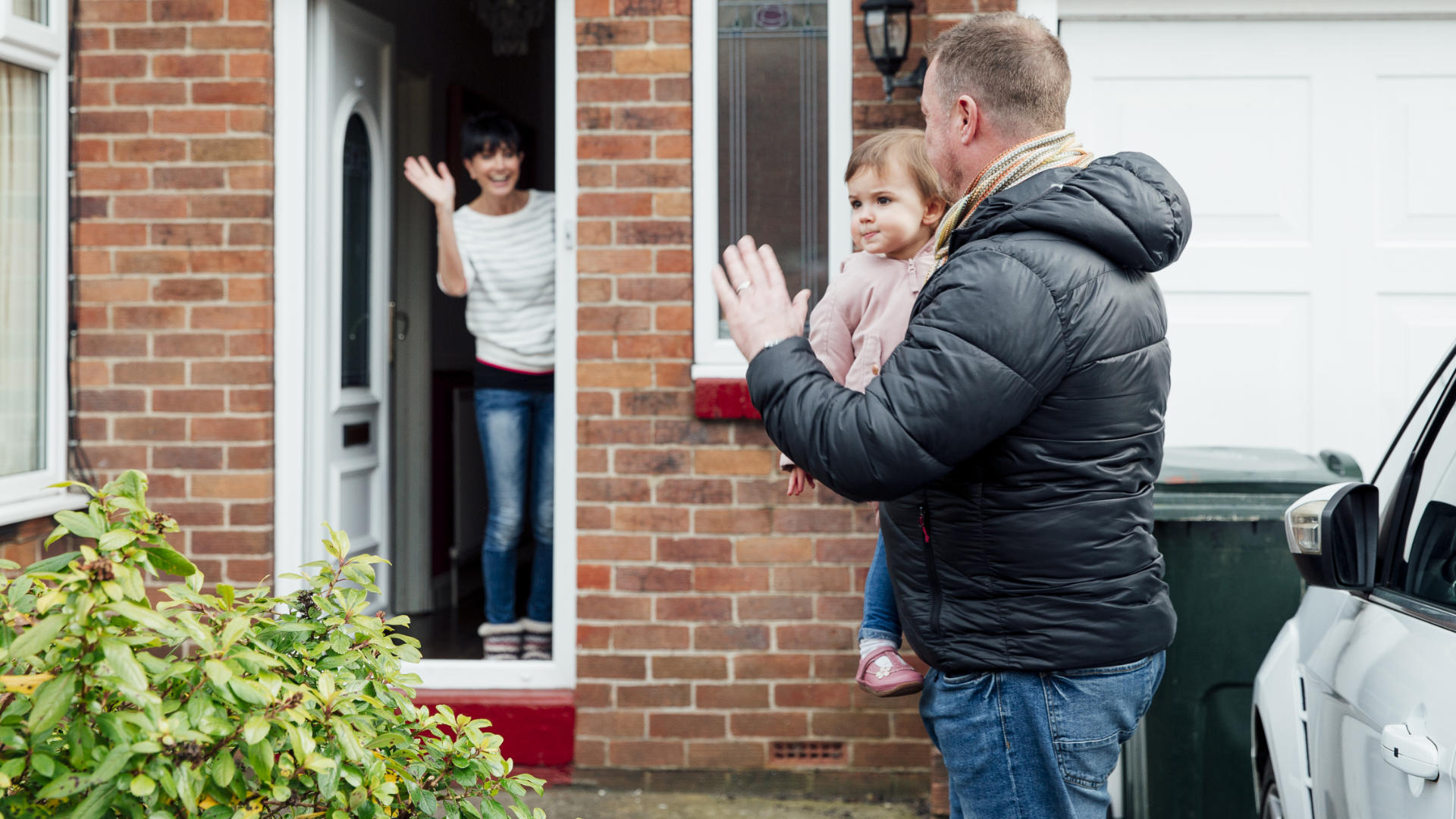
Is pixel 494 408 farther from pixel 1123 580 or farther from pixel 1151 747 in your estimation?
pixel 1123 580

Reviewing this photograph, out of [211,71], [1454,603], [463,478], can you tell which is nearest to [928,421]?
[1454,603]

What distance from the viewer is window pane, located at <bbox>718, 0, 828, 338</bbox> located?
4.41 meters

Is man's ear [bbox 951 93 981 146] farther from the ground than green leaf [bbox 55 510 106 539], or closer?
farther from the ground

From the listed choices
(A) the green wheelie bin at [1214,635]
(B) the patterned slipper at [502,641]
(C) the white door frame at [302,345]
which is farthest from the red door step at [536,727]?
(A) the green wheelie bin at [1214,635]

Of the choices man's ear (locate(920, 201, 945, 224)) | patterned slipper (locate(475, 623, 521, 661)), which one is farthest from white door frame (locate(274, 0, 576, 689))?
man's ear (locate(920, 201, 945, 224))

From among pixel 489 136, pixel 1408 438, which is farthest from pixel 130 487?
pixel 489 136

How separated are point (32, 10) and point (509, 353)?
1.98 metres

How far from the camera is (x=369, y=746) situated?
6.32 feet

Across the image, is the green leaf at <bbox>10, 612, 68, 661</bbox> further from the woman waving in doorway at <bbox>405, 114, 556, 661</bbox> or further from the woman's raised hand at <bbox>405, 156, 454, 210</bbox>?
the woman waving in doorway at <bbox>405, 114, 556, 661</bbox>

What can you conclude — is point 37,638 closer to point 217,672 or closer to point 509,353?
point 217,672

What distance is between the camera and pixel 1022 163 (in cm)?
203

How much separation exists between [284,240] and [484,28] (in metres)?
3.56

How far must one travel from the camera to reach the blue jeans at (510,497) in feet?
16.1

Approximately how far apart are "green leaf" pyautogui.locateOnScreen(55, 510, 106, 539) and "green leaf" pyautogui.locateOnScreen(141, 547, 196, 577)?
0.07 m
